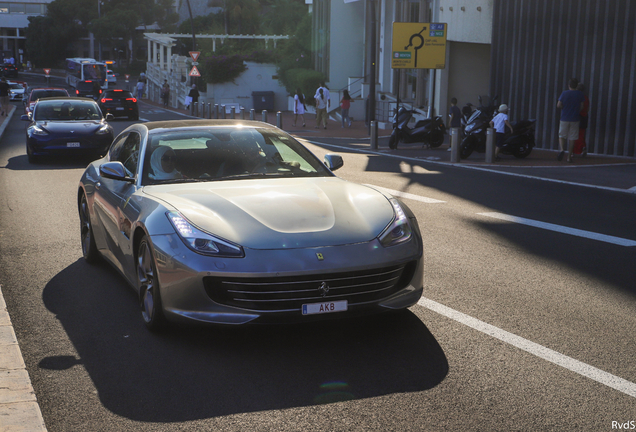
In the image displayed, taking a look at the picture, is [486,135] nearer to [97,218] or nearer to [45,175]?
[45,175]

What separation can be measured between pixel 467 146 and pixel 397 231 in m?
14.6

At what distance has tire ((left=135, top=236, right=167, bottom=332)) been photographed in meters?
5.02

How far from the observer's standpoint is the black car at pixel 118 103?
38406mm

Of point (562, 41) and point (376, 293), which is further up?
point (562, 41)

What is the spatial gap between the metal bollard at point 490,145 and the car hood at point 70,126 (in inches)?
367

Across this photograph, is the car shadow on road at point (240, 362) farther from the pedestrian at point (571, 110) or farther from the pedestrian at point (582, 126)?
the pedestrian at point (582, 126)

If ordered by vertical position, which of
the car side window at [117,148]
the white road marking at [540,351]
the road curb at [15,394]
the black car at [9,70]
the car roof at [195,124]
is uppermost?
the black car at [9,70]

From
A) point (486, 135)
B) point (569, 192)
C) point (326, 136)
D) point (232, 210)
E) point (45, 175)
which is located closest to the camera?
point (232, 210)

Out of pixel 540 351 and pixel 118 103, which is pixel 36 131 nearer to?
pixel 540 351

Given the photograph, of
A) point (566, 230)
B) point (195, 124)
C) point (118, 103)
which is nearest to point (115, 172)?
point (195, 124)

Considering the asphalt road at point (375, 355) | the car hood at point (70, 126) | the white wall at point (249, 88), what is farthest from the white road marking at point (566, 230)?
the white wall at point (249, 88)

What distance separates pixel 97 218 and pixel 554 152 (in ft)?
54.8

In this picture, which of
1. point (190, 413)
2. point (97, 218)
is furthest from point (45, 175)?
point (190, 413)

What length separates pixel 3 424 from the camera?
375 centimetres
